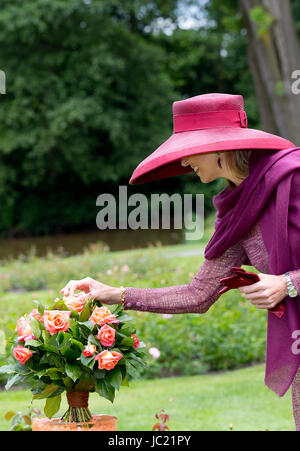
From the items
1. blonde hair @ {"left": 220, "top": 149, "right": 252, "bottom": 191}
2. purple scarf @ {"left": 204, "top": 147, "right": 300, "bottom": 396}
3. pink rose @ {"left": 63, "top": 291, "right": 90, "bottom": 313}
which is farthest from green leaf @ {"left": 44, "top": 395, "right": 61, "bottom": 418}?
blonde hair @ {"left": 220, "top": 149, "right": 252, "bottom": 191}

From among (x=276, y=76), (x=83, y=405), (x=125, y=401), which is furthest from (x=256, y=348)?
(x=276, y=76)

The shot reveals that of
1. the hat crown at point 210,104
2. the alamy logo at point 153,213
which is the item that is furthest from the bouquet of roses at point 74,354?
the alamy logo at point 153,213

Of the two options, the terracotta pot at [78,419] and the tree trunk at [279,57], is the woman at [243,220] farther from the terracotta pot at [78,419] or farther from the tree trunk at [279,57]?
the tree trunk at [279,57]

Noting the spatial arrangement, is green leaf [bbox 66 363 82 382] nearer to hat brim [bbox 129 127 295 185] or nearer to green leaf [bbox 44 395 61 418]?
green leaf [bbox 44 395 61 418]

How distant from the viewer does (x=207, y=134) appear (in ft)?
7.18

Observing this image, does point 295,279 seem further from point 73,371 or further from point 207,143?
point 73,371

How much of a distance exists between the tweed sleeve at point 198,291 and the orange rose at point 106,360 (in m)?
0.35

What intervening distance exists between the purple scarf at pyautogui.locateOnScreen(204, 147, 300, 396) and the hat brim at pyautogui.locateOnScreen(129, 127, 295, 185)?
0.23 feet

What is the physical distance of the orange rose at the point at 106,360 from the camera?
2.03 meters

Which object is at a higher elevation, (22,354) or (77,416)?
(22,354)

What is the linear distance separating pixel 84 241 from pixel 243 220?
2105cm

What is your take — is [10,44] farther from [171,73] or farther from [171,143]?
[171,143]

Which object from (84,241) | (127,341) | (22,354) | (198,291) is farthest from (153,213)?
(22,354)

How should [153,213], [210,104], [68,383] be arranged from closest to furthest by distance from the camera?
[68,383] → [210,104] → [153,213]
